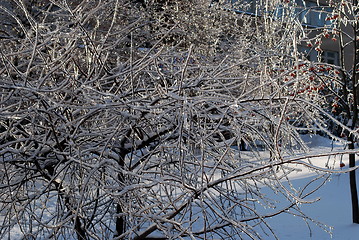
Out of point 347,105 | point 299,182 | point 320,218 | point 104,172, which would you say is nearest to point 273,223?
point 320,218

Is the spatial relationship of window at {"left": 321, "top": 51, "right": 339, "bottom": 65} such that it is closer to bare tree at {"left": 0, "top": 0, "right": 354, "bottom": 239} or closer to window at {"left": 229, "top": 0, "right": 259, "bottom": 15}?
window at {"left": 229, "top": 0, "right": 259, "bottom": 15}

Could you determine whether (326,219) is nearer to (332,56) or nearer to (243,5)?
(243,5)

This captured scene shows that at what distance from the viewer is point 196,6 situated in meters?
11.4

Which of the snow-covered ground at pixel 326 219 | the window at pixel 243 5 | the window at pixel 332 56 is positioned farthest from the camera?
the window at pixel 332 56

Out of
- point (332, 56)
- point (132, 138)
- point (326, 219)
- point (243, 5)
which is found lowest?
point (326, 219)

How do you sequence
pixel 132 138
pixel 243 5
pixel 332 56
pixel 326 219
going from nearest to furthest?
1. pixel 132 138
2. pixel 326 219
3. pixel 243 5
4. pixel 332 56

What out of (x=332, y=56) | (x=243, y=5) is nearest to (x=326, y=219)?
(x=243, y=5)

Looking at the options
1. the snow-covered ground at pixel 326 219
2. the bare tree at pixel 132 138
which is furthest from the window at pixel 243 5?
the bare tree at pixel 132 138

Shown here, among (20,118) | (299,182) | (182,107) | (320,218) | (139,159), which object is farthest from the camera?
(299,182)

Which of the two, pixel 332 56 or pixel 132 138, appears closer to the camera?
pixel 132 138

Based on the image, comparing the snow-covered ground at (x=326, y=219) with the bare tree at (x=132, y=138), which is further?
the snow-covered ground at (x=326, y=219)

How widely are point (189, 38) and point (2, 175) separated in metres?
7.59

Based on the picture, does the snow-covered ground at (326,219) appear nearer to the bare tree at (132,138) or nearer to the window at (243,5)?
the bare tree at (132,138)

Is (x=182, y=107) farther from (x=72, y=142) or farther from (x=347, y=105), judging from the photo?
(x=347, y=105)
